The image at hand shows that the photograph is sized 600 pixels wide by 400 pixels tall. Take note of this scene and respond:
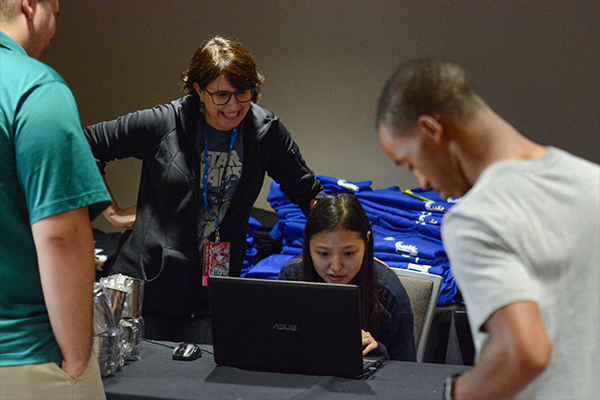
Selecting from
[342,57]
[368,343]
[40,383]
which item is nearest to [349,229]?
[368,343]

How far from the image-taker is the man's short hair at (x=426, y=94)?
0.74 meters

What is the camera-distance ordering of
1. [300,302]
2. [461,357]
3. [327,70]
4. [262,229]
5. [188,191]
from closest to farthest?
1. [300,302]
2. [188,191]
3. [461,357]
4. [262,229]
5. [327,70]

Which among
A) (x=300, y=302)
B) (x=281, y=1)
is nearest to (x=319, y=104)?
(x=281, y=1)

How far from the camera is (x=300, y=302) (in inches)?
54.7

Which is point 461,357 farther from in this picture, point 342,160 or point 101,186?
point 101,186

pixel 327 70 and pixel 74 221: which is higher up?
pixel 327 70

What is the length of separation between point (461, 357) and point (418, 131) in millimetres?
1933

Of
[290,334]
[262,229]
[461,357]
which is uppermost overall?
[290,334]

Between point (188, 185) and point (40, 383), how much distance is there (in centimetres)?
111

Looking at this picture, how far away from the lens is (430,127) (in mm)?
737

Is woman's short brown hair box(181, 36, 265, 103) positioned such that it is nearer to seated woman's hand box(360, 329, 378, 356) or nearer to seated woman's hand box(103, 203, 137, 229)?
seated woman's hand box(103, 203, 137, 229)

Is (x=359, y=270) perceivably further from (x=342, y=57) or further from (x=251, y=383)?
(x=342, y=57)

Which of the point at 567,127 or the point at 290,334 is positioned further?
the point at 567,127

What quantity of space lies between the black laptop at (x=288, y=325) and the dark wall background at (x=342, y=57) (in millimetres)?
2004
